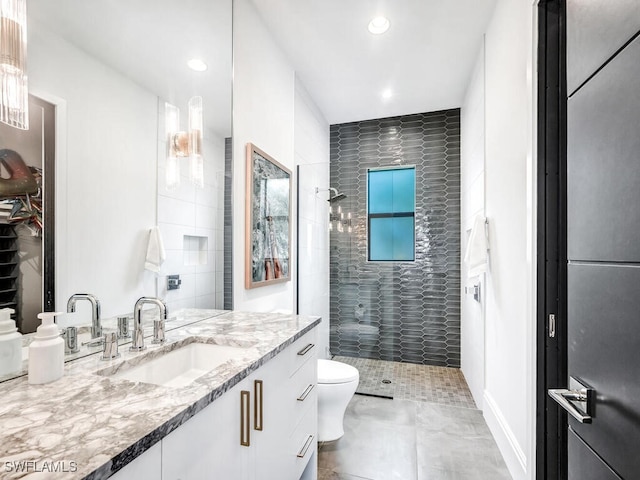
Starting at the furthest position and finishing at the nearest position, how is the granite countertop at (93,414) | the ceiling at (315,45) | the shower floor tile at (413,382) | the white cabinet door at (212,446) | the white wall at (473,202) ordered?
the shower floor tile at (413,382)
the white wall at (473,202)
the ceiling at (315,45)
the white cabinet door at (212,446)
the granite countertop at (93,414)

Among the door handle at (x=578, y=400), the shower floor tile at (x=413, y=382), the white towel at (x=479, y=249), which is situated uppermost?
the white towel at (x=479, y=249)

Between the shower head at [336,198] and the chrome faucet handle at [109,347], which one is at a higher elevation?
the shower head at [336,198]

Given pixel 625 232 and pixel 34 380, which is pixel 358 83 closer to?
pixel 625 232

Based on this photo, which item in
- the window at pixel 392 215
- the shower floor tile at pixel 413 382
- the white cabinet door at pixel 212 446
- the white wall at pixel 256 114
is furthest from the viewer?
the window at pixel 392 215

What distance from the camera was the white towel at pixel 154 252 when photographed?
1336 mm

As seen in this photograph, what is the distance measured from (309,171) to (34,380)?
2.61 metres

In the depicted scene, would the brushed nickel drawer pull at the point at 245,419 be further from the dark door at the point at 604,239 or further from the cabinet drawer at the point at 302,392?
the dark door at the point at 604,239

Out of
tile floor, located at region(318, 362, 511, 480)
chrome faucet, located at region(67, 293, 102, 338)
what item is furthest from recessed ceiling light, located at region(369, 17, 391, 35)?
tile floor, located at region(318, 362, 511, 480)

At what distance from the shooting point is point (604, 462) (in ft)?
2.27

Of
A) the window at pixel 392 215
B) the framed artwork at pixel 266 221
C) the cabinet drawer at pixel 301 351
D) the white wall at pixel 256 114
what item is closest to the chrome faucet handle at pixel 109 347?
the cabinet drawer at pixel 301 351

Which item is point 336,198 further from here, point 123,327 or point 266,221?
point 123,327

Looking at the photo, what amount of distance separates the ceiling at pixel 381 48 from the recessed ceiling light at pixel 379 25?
0.13 feet

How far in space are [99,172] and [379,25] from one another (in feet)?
6.66

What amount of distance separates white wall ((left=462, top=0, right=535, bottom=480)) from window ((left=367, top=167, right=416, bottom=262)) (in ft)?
4.15
